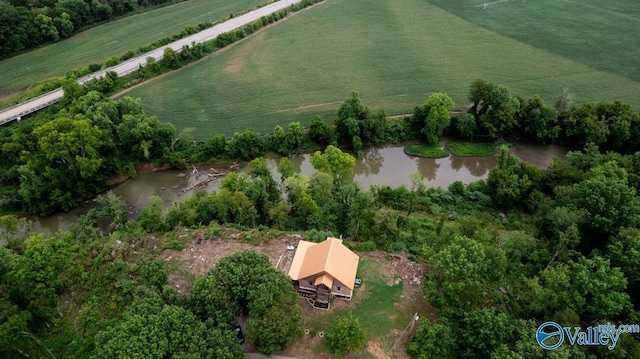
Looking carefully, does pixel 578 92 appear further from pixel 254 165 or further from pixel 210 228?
pixel 210 228

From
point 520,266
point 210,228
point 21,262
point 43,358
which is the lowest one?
point 520,266

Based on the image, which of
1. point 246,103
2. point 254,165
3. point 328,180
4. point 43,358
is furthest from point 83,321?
point 246,103

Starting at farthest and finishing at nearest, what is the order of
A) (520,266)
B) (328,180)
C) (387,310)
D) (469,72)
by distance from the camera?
(469,72) → (328,180) → (520,266) → (387,310)

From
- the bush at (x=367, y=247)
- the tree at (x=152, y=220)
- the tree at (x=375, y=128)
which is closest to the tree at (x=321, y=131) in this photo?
the tree at (x=375, y=128)

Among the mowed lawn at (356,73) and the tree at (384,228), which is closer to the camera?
the tree at (384,228)

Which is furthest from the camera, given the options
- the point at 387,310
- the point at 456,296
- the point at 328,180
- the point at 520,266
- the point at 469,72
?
the point at 469,72

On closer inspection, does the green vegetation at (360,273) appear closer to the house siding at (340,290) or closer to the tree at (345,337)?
the tree at (345,337)

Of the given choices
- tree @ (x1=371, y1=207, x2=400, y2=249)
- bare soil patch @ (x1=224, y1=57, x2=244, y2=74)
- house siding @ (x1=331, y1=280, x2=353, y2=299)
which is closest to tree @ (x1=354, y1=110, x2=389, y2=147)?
tree @ (x1=371, y1=207, x2=400, y2=249)
